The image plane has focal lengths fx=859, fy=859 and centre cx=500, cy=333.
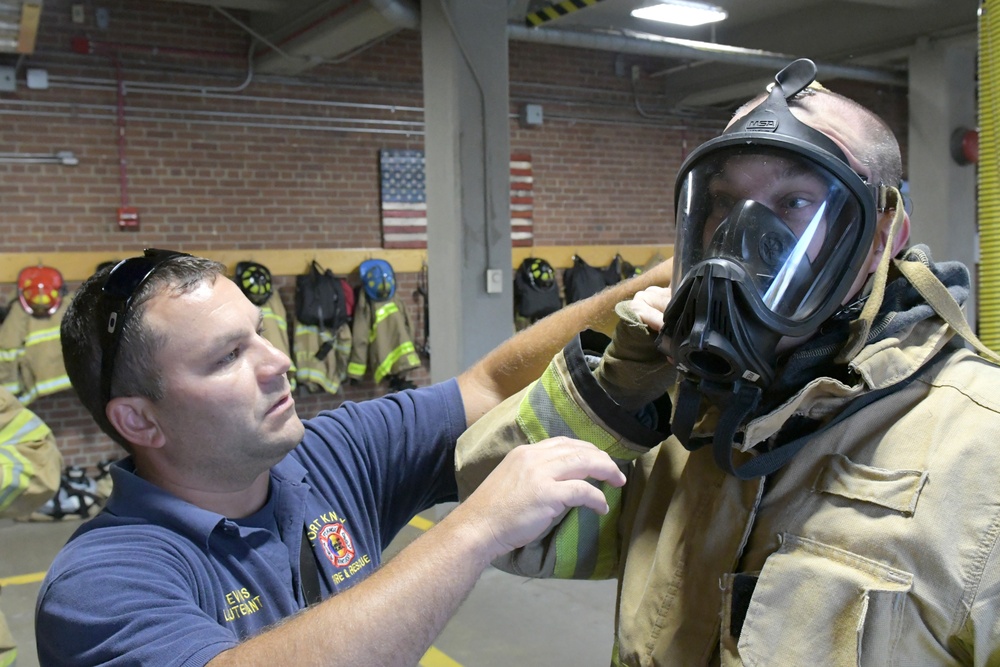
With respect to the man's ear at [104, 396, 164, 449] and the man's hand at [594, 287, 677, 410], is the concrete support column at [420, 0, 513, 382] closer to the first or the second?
the man's ear at [104, 396, 164, 449]

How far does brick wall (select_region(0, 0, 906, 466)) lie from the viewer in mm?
6812

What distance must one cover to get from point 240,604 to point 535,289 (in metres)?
6.96

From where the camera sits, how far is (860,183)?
1126 millimetres

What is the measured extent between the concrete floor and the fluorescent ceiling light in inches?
175

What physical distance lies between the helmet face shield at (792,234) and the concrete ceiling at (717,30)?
15.6 feet

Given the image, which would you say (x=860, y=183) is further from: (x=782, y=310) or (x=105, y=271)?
(x=105, y=271)

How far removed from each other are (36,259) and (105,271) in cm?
576

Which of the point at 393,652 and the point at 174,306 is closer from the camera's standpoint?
the point at 393,652

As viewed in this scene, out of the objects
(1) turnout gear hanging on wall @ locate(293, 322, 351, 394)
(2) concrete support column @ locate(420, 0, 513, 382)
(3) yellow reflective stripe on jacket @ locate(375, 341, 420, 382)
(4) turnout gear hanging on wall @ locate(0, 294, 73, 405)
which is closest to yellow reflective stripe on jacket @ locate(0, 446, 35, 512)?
(2) concrete support column @ locate(420, 0, 513, 382)

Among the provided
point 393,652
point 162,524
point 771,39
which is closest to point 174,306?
point 162,524

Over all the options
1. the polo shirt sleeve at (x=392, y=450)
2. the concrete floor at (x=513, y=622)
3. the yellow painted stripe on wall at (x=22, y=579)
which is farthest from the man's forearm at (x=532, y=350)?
the yellow painted stripe on wall at (x=22, y=579)

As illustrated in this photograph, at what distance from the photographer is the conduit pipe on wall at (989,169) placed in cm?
289

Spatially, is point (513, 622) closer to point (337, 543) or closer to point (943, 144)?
point (337, 543)

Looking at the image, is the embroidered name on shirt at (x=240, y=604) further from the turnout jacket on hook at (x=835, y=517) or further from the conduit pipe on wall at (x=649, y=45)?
the conduit pipe on wall at (x=649, y=45)
